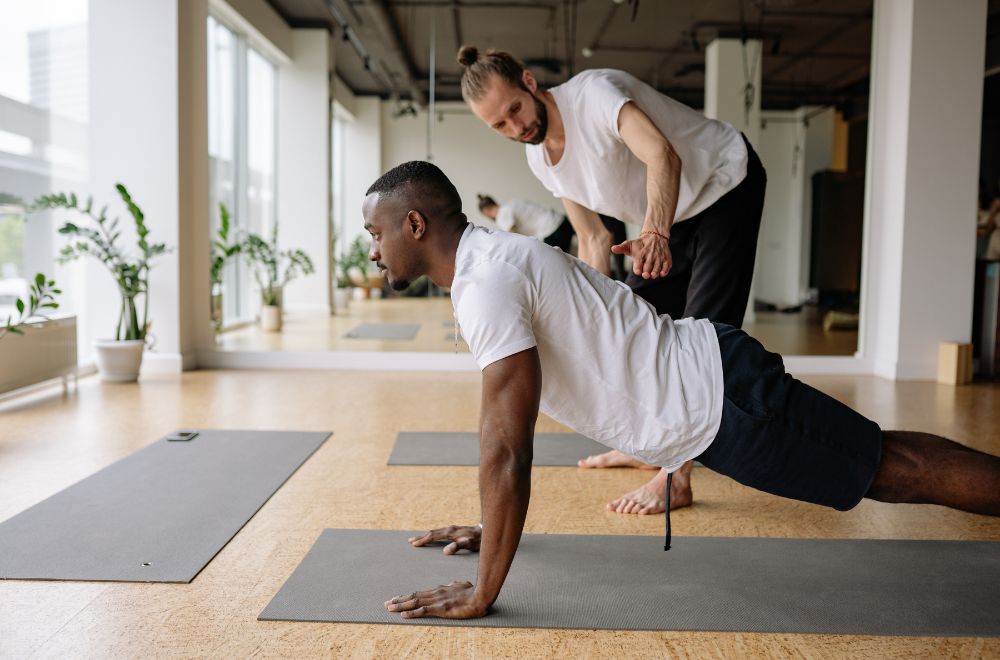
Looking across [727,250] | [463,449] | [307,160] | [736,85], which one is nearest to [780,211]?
[736,85]

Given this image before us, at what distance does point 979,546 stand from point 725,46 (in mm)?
4515

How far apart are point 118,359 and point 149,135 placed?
4.08 feet

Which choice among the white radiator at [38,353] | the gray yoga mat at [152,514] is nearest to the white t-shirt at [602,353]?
the gray yoga mat at [152,514]

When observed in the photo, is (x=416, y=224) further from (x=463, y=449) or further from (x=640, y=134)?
(x=463, y=449)

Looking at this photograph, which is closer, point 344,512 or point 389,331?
point 344,512

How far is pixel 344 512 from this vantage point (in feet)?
7.14

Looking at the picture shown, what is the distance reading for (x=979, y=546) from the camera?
192cm

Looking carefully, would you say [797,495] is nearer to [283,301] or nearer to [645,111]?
[645,111]

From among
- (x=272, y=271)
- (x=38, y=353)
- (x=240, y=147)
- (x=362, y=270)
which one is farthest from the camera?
(x=240, y=147)

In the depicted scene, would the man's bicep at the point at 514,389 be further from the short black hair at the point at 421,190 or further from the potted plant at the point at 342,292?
the potted plant at the point at 342,292

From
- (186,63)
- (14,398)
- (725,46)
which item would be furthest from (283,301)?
(725,46)

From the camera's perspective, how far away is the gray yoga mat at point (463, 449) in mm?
2750

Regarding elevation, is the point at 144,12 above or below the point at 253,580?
above

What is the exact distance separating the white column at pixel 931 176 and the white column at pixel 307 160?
3.37 meters
